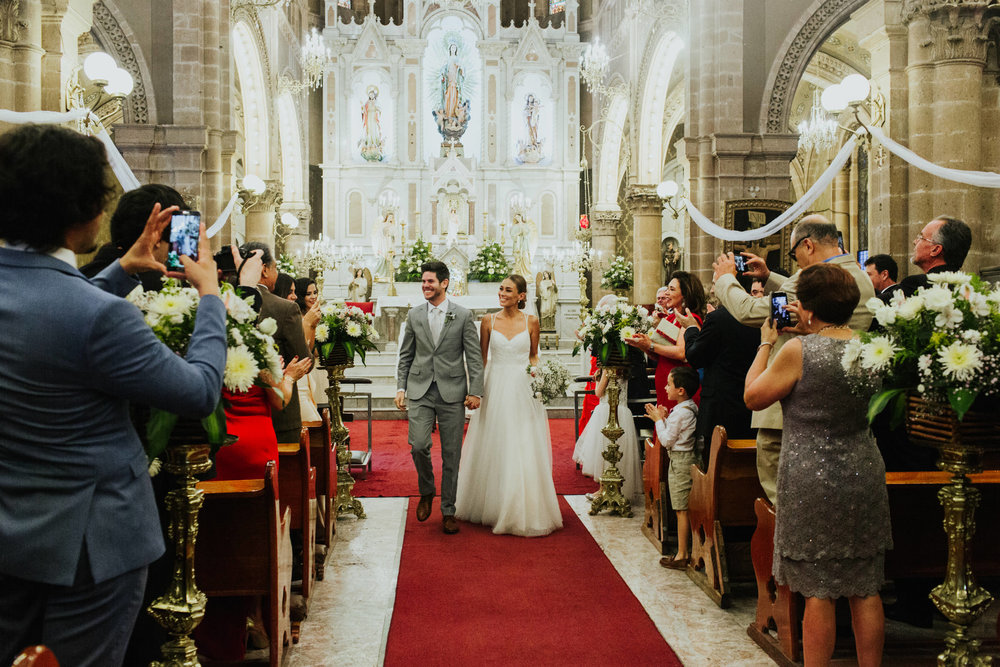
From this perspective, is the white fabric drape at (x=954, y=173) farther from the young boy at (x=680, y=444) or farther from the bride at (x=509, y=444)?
the bride at (x=509, y=444)

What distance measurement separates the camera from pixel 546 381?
6.38m

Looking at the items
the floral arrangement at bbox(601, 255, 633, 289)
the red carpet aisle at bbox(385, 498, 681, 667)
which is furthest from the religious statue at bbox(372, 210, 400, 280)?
the red carpet aisle at bbox(385, 498, 681, 667)

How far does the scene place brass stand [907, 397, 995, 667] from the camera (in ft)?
9.75

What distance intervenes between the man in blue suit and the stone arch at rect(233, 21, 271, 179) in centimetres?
1634

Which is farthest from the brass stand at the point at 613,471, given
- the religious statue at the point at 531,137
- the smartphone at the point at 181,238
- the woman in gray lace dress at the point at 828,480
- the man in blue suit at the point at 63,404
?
the religious statue at the point at 531,137

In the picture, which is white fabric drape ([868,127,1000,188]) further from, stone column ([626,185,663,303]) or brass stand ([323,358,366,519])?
stone column ([626,185,663,303])

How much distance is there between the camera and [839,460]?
3.07 metres

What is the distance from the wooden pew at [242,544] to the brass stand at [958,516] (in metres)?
2.55

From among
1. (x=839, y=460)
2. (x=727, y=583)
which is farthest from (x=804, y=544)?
(x=727, y=583)

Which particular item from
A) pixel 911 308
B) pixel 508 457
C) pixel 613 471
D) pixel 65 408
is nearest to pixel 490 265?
pixel 613 471

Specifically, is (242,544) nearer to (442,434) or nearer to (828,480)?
(828,480)

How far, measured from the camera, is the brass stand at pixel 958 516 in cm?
297

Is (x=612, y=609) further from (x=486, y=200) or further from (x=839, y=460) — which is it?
(x=486, y=200)

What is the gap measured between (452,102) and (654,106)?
9663mm
